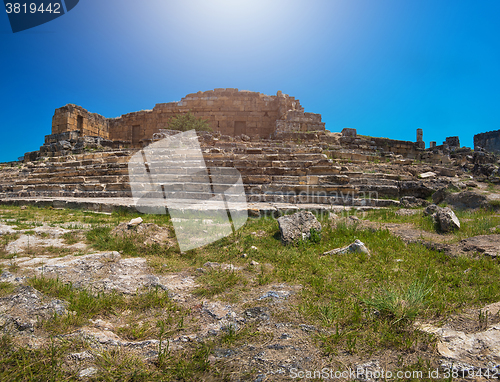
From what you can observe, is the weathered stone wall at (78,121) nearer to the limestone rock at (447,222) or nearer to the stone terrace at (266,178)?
the stone terrace at (266,178)

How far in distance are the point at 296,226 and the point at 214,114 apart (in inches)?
677

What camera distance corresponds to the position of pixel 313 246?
13.4ft

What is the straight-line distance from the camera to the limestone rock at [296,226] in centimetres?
423

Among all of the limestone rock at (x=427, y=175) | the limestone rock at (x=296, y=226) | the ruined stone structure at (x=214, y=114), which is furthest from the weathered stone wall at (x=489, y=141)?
the limestone rock at (x=296, y=226)

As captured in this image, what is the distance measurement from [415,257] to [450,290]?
2.99ft

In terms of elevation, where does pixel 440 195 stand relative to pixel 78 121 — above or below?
below

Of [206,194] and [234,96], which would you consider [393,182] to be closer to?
[206,194]

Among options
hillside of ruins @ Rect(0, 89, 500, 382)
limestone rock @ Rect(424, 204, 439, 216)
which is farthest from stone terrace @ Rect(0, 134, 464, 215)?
limestone rock @ Rect(424, 204, 439, 216)

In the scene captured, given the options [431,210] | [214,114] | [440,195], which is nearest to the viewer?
[431,210]

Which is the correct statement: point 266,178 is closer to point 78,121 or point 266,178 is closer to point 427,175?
point 427,175

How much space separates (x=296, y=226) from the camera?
14.4 feet

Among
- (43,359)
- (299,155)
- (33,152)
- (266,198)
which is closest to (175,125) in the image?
(33,152)

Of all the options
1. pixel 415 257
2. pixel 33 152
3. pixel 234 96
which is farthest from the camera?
pixel 234 96

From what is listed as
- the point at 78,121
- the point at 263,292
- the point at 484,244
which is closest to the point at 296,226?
the point at 263,292
